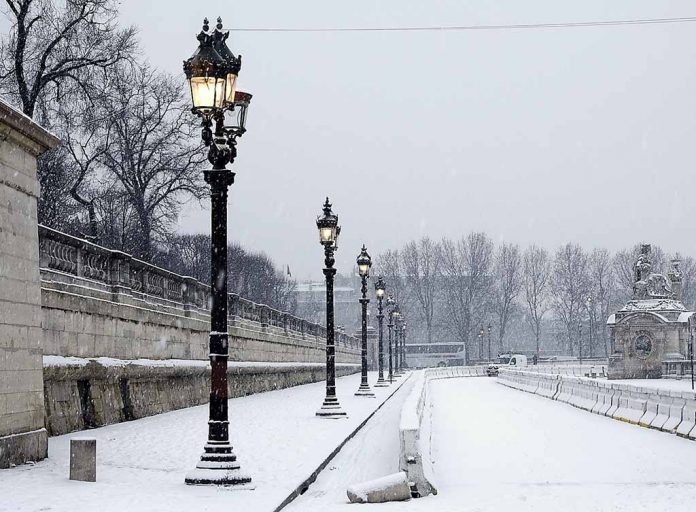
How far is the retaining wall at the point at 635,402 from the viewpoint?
22062 mm

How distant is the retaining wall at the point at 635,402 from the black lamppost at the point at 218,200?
1148cm

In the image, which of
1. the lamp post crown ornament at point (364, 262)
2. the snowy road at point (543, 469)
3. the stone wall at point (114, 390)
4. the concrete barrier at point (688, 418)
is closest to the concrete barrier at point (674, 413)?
the concrete barrier at point (688, 418)

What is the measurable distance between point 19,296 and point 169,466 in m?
2.73

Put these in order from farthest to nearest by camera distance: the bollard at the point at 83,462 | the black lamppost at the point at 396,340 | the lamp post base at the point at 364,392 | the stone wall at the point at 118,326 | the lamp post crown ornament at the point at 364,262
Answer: the black lamppost at the point at 396,340 → the lamp post base at the point at 364,392 → the lamp post crown ornament at the point at 364,262 → the stone wall at the point at 118,326 → the bollard at the point at 83,462

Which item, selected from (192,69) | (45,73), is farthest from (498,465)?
(45,73)

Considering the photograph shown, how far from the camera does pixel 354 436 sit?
2066 cm

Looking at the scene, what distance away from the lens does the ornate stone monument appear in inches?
2648

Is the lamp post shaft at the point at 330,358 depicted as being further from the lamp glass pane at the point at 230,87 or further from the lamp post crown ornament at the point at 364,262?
the lamp glass pane at the point at 230,87

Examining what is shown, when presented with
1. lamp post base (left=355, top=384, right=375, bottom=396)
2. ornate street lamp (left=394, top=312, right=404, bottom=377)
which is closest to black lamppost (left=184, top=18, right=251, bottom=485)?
lamp post base (left=355, top=384, right=375, bottom=396)

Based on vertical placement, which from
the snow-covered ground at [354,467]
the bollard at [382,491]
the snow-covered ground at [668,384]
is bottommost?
the snow-covered ground at [668,384]

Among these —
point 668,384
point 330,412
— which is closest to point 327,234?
point 330,412

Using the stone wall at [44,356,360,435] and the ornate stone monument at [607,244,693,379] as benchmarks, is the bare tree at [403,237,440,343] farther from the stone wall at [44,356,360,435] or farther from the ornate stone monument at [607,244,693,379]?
the stone wall at [44,356,360,435]

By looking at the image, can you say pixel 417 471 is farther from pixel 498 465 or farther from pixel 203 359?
pixel 203 359

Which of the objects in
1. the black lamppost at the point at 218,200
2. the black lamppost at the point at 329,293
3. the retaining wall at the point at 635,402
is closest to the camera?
the black lamppost at the point at 218,200
